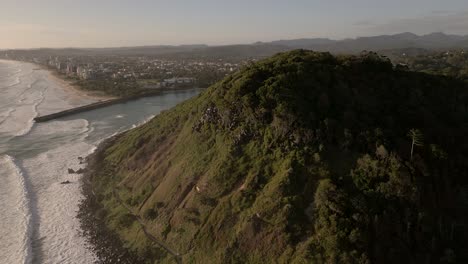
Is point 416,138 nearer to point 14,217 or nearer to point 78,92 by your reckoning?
point 14,217

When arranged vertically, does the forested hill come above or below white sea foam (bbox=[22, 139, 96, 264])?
above

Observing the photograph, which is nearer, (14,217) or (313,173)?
(313,173)

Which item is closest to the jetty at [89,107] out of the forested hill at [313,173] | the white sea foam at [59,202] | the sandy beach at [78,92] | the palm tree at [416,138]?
the sandy beach at [78,92]

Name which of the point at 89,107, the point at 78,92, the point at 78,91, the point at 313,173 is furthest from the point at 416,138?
the point at 78,91

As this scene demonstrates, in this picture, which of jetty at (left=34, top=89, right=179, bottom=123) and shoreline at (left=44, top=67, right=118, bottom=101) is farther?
shoreline at (left=44, top=67, right=118, bottom=101)

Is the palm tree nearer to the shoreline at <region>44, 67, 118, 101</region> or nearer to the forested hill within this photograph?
the forested hill

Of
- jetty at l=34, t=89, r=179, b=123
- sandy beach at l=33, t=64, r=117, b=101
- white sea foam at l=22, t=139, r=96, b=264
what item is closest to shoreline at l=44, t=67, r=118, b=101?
sandy beach at l=33, t=64, r=117, b=101
